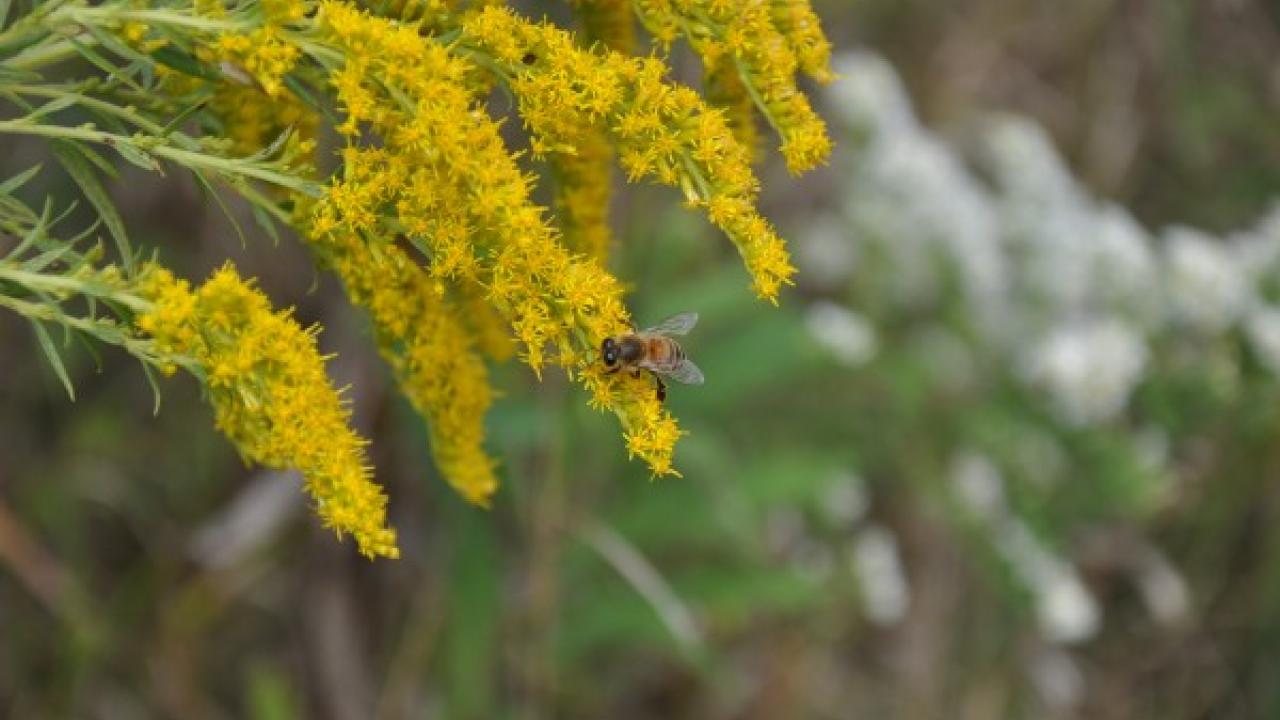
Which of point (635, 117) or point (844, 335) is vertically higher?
point (844, 335)

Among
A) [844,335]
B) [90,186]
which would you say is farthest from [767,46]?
[844,335]

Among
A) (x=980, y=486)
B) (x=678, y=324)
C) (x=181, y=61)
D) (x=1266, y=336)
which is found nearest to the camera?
(x=181, y=61)

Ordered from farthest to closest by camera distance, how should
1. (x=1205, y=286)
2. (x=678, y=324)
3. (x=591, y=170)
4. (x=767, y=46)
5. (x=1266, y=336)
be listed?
(x=1205, y=286), (x=1266, y=336), (x=678, y=324), (x=591, y=170), (x=767, y=46)

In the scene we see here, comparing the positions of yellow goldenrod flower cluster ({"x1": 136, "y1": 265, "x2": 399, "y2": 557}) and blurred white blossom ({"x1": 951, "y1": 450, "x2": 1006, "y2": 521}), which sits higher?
blurred white blossom ({"x1": 951, "y1": 450, "x2": 1006, "y2": 521})

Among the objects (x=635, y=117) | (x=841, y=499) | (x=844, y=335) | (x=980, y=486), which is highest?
(x=844, y=335)

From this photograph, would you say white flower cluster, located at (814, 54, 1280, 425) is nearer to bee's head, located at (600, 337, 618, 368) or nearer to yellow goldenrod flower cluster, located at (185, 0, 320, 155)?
bee's head, located at (600, 337, 618, 368)

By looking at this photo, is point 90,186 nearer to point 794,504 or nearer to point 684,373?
point 684,373

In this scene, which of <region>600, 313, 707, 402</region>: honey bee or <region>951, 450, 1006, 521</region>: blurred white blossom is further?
<region>951, 450, 1006, 521</region>: blurred white blossom

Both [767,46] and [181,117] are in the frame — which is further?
[767,46]

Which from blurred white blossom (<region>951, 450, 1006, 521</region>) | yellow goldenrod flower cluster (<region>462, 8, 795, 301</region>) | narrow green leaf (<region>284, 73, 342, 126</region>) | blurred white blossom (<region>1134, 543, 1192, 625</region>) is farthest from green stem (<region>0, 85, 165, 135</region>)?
blurred white blossom (<region>1134, 543, 1192, 625</region>)
